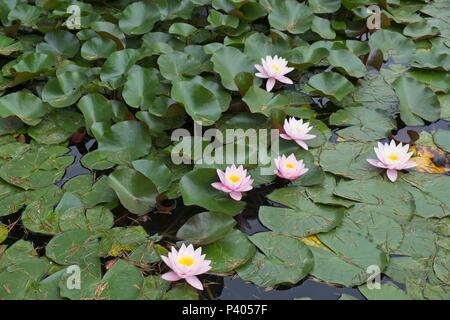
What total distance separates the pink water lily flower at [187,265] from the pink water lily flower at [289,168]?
18.5 inches

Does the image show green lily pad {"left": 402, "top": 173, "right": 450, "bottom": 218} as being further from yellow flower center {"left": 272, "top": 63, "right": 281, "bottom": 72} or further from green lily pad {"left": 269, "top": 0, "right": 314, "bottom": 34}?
green lily pad {"left": 269, "top": 0, "right": 314, "bottom": 34}

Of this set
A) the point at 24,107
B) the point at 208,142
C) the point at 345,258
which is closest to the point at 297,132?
the point at 208,142

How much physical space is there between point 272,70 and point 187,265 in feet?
3.54

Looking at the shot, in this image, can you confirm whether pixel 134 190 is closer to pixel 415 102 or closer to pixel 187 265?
pixel 187 265

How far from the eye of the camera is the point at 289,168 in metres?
2.08

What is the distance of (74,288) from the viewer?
172 cm

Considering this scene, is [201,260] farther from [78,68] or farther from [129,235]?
[78,68]

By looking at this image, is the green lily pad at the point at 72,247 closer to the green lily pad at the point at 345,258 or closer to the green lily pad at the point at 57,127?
the green lily pad at the point at 57,127

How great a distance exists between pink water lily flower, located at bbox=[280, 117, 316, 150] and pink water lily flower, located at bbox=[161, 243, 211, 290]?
0.67m

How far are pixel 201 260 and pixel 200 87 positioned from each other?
0.82 m

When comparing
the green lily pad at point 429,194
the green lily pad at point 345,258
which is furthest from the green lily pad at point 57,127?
the green lily pad at point 429,194

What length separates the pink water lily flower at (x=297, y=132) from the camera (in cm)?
223

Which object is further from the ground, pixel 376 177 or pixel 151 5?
pixel 151 5

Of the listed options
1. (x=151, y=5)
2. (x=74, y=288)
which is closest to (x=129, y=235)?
(x=74, y=288)
